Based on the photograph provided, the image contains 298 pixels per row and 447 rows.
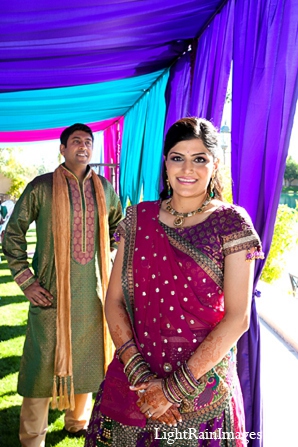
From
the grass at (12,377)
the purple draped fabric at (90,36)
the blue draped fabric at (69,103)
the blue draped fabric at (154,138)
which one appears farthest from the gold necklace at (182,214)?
the blue draped fabric at (69,103)

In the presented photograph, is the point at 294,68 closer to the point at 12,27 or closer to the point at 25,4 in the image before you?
the point at 25,4

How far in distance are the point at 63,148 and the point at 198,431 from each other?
6.34 ft

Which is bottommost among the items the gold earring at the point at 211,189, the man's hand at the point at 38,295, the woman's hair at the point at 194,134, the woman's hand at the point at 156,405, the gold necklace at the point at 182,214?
the woman's hand at the point at 156,405

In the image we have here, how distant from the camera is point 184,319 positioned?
1481 millimetres

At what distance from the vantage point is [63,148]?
2867 millimetres

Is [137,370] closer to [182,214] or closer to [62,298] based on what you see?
[182,214]

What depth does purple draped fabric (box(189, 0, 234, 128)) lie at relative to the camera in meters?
2.38

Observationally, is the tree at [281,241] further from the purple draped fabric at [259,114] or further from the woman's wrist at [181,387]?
the woman's wrist at [181,387]

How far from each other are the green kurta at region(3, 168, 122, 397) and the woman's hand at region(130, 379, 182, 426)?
1.26m

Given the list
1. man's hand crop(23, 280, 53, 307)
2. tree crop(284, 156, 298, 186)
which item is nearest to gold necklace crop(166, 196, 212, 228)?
man's hand crop(23, 280, 53, 307)

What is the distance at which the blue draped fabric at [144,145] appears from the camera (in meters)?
4.30

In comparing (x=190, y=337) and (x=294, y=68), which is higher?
(x=294, y=68)

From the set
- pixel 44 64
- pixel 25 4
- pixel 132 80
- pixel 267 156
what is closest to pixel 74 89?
pixel 132 80

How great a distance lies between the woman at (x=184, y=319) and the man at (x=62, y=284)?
106cm
